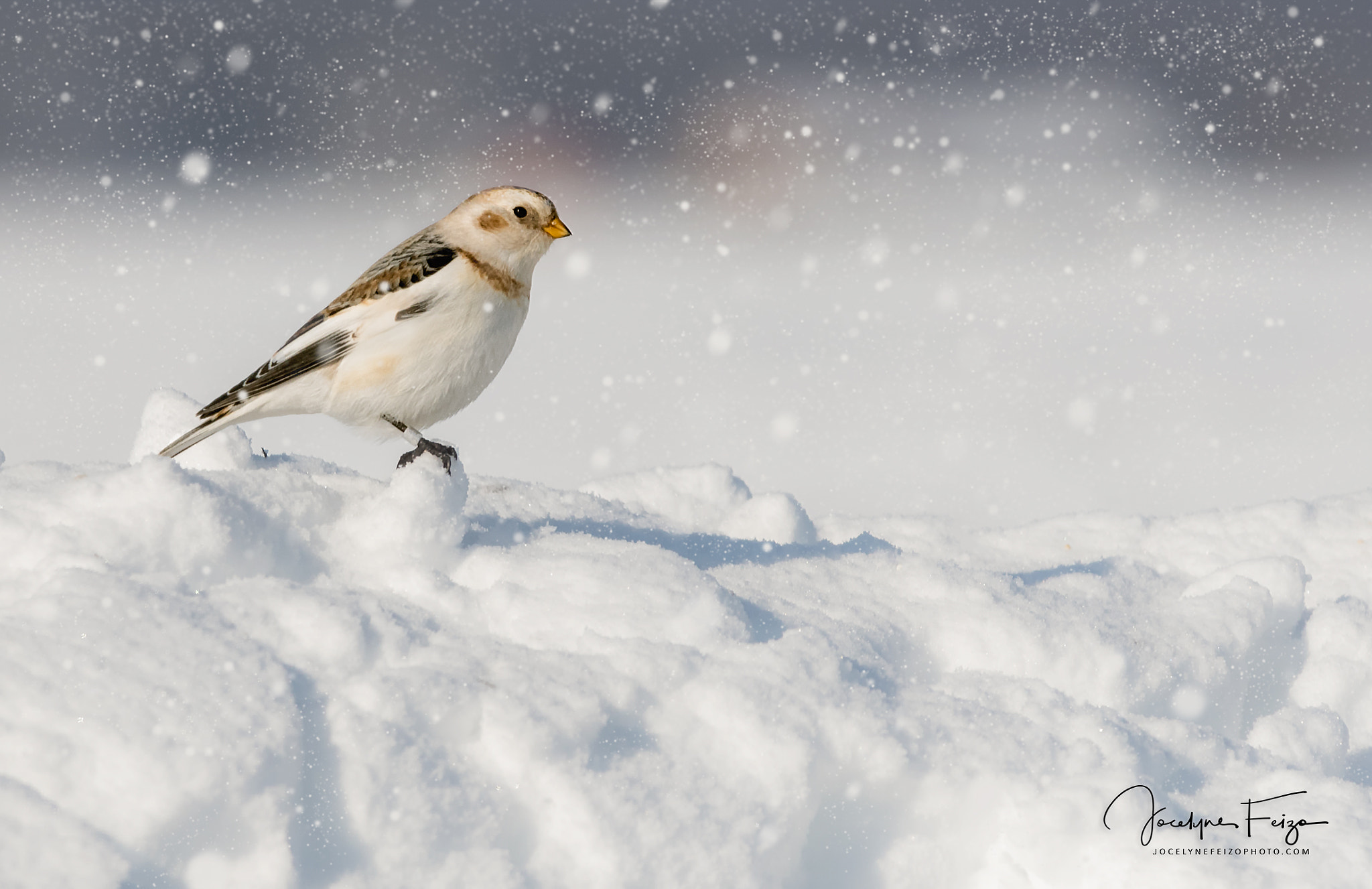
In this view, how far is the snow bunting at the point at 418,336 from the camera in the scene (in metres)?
4.12

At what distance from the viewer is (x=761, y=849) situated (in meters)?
2.75

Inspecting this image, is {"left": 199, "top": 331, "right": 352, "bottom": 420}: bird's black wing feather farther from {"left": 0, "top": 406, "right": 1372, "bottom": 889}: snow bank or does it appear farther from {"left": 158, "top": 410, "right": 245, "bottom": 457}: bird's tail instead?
{"left": 0, "top": 406, "right": 1372, "bottom": 889}: snow bank

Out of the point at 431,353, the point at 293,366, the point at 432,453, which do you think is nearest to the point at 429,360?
the point at 431,353

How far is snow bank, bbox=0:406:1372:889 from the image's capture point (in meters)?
2.46

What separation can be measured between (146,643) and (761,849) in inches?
62.0

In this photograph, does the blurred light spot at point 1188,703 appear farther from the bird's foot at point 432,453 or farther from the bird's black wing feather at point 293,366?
the bird's black wing feather at point 293,366

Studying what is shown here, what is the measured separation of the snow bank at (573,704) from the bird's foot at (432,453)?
12 centimetres

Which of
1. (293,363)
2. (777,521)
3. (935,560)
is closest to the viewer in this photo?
(293,363)

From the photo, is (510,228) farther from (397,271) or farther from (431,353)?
(431,353)

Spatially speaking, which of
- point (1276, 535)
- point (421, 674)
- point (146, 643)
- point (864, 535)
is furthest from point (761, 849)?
point (1276, 535)

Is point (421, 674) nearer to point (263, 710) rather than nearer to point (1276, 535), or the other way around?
point (263, 710)
